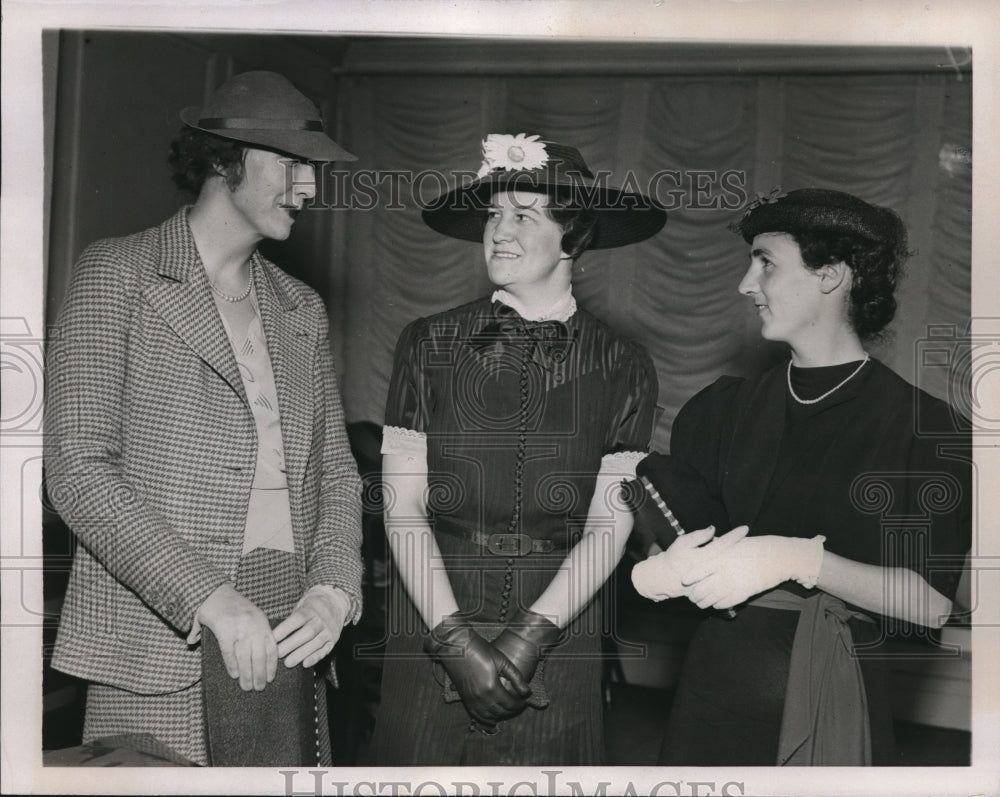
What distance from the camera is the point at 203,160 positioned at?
9.34 ft

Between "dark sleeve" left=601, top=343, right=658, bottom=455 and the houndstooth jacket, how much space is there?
33.1 inches

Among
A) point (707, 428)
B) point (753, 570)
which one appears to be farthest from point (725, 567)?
point (707, 428)

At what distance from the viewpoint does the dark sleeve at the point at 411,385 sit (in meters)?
2.96

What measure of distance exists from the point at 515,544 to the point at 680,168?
3.89 ft

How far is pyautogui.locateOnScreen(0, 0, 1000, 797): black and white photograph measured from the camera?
9.44 feet

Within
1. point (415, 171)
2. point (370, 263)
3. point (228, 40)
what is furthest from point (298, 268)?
point (228, 40)

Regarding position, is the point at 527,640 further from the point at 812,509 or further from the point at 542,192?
→ the point at 542,192

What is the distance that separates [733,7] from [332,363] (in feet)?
5.06

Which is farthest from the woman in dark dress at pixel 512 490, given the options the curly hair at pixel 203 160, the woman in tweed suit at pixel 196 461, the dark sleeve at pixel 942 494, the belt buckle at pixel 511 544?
the dark sleeve at pixel 942 494

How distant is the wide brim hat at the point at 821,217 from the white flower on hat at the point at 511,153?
607mm

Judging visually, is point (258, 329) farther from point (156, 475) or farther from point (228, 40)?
point (228, 40)

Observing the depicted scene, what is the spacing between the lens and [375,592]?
305cm

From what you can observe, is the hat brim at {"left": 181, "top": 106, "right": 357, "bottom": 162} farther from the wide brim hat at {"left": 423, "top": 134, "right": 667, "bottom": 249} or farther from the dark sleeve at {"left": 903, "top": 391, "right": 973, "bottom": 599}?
the dark sleeve at {"left": 903, "top": 391, "right": 973, "bottom": 599}

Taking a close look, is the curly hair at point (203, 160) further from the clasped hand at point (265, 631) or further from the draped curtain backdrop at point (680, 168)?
the clasped hand at point (265, 631)
